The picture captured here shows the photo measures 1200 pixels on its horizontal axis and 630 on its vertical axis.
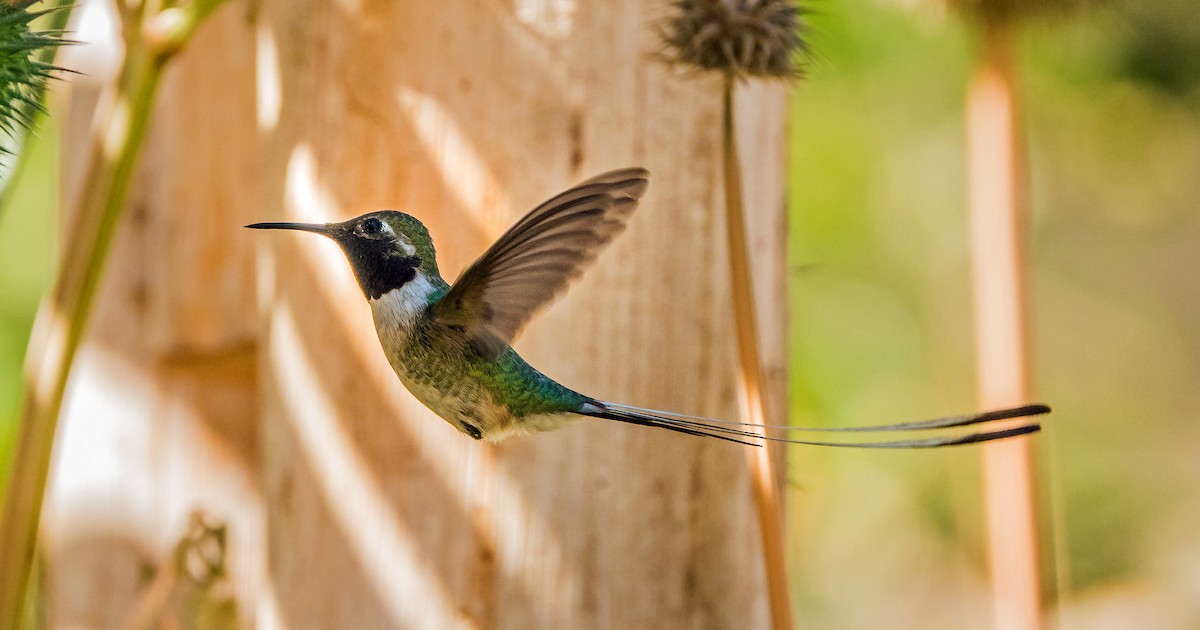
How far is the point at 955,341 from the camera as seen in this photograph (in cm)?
564

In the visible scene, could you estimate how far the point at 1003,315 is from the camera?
1.90 meters

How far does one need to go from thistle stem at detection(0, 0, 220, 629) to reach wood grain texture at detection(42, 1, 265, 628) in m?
0.68

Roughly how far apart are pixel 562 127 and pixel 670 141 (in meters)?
0.13

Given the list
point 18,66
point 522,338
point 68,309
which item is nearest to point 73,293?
point 68,309

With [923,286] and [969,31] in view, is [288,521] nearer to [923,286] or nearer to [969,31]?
[969,31]

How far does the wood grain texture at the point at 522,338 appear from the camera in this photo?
1268 millimetres

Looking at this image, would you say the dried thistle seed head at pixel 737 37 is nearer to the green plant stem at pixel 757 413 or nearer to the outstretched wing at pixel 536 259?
the green plant stem at pixel 757 413

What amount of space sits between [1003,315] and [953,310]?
402 cm

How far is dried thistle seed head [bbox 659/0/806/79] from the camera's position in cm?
117

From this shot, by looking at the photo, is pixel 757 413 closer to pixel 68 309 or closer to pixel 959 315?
pixel 68 309

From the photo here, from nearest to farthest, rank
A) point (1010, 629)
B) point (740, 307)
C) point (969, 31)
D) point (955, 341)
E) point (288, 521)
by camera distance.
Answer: point (740, 307) < point (288, 521) < point (1010, 629) < point (969, 31) < point (955, 341)

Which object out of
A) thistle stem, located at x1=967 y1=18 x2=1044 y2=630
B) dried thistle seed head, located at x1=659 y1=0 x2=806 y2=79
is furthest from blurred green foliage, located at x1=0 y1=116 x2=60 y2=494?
dried thistle seed head, located at x1=659 y1=0 x2=806 y2=79

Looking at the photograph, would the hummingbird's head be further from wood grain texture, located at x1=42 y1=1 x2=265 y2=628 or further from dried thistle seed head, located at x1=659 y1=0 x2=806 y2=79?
wood grain texture, located at x1=42 y1=1 x2=265 y2=628

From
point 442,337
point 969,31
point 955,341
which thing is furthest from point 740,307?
Answer: point 955,341
